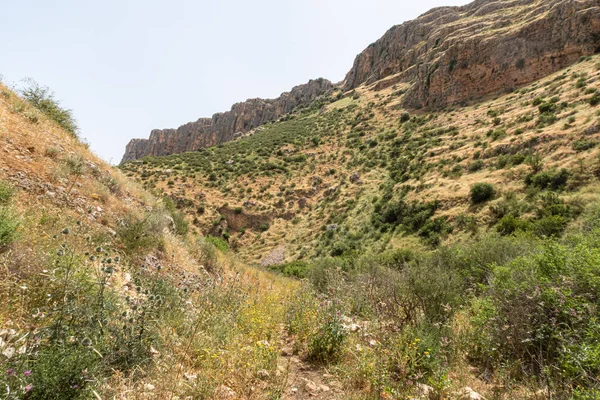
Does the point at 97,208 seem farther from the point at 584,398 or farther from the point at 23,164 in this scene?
the point at 584,398

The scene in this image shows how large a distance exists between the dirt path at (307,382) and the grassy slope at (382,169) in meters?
15.0

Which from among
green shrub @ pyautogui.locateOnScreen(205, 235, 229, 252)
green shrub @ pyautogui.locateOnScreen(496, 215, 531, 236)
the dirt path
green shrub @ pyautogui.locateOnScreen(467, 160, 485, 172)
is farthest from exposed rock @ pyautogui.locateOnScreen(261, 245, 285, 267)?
the dirt path

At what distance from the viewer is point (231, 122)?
295 feet

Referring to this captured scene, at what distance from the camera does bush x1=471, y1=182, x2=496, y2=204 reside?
16906 millimetres

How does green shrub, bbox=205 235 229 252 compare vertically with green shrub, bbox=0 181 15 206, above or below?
below

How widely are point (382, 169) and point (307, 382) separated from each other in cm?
2998

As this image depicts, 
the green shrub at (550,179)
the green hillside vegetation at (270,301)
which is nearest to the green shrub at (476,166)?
the green hillside vegetation at (270,301)

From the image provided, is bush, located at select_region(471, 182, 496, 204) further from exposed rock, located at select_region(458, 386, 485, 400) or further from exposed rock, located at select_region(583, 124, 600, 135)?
exposed rock, located at select_region(458, 386, 485, 400)

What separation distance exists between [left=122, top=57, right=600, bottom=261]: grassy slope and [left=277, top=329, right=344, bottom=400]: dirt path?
15049 mm

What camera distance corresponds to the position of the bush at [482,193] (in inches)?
666

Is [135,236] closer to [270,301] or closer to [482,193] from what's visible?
[270,301]

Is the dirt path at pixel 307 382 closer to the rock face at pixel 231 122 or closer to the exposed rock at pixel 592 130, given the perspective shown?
the exposed rock at pixel 592 130

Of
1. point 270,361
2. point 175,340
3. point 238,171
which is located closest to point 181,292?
→ point 175,340

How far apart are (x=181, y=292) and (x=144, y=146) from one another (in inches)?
4930
